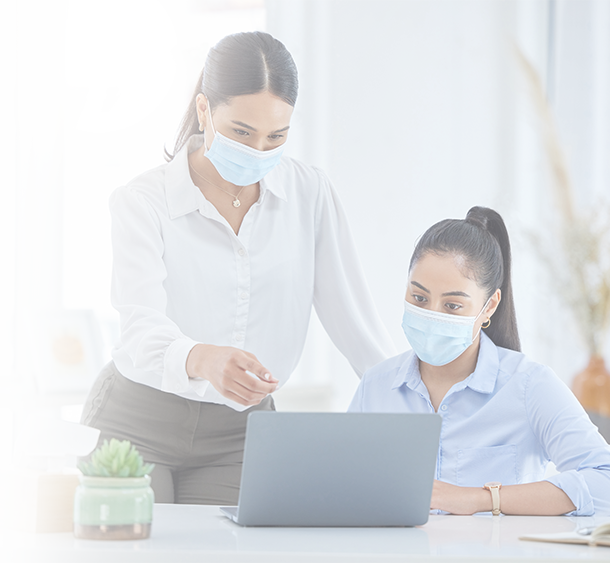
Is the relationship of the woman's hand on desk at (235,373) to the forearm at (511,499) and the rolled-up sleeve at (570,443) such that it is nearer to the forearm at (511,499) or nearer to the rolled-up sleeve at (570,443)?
the forearm at (511,499)

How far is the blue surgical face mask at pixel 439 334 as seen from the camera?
152cm

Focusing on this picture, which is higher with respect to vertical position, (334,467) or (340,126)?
(340,126)

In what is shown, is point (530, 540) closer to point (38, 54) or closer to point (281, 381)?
point (281, 381)

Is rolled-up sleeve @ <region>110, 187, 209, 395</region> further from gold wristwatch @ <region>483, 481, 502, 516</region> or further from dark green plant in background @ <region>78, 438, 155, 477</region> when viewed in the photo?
gold wristwatch @ <region>483, 481, 502, 516</region>

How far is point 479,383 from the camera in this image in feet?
4.90

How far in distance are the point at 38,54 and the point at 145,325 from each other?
1637 mm

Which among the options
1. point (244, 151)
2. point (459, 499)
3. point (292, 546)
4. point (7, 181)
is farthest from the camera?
point (7, 181)

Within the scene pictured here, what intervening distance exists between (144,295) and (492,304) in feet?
2.29

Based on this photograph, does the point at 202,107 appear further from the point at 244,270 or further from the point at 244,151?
the point at 244,270

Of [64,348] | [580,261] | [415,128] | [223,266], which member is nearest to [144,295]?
[223,266]

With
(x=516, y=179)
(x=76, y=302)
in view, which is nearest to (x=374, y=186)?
(x=516, y=179)

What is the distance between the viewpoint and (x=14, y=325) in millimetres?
2674

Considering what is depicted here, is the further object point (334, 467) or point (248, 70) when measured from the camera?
point (248, 70)

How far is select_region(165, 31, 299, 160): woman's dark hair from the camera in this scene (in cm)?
146
